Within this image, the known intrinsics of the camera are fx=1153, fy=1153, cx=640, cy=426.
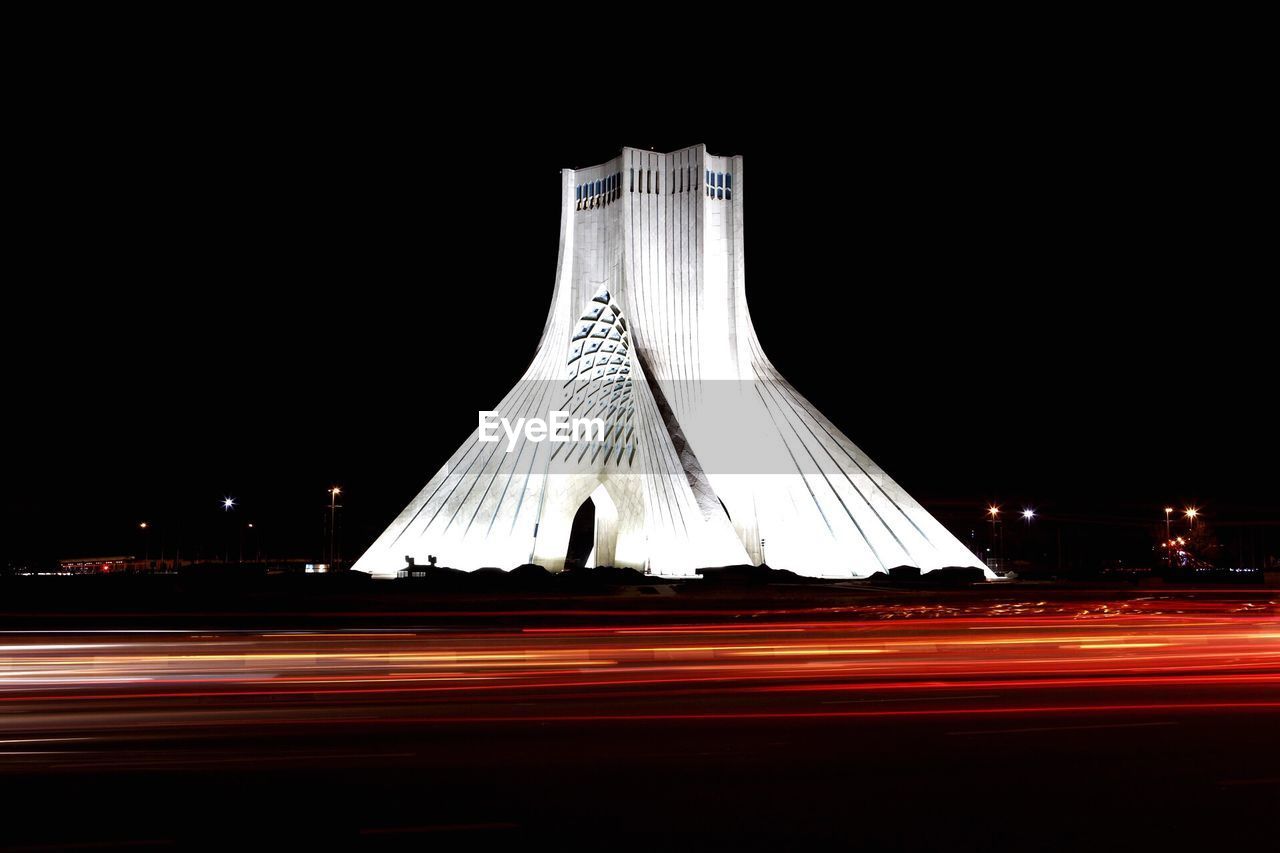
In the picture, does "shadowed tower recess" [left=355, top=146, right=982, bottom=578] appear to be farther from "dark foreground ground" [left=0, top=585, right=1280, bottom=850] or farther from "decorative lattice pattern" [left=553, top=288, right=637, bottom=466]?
"dark foreground ground" [left=0, top=585, right=1280, bottom=850]

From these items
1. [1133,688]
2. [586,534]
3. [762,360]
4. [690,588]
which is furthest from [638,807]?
[586,534]

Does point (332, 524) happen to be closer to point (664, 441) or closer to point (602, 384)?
point (602, 384)

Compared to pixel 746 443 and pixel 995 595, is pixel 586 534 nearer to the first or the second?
pixel 746 443

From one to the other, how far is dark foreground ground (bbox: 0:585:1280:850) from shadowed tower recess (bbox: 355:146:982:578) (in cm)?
1145

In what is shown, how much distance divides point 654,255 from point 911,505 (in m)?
8.13

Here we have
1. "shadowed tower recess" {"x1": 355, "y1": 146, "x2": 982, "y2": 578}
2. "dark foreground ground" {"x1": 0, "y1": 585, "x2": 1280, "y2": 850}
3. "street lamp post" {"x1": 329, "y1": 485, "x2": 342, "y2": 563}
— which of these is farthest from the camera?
"street lamp post" {"x1": 329, "y1": 485, "x2": 342, "y2": 563}

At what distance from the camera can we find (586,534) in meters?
53.6

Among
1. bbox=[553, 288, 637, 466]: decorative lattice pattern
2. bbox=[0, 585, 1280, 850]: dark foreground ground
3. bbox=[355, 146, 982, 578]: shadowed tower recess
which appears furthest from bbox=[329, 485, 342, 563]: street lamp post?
bbox=[0, 585, 1280, 850]: dark foreground ground

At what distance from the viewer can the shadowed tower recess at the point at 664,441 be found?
22609 millimetres

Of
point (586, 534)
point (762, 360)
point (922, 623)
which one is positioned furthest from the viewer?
point (586, 534)

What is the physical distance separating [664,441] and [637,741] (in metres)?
17.6

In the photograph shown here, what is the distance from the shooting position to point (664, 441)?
2298 centimetres

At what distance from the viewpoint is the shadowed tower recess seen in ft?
74.2

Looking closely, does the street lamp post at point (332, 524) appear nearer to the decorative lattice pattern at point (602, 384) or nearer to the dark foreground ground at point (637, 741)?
the decorative lattice pattern at point (602, 384)
